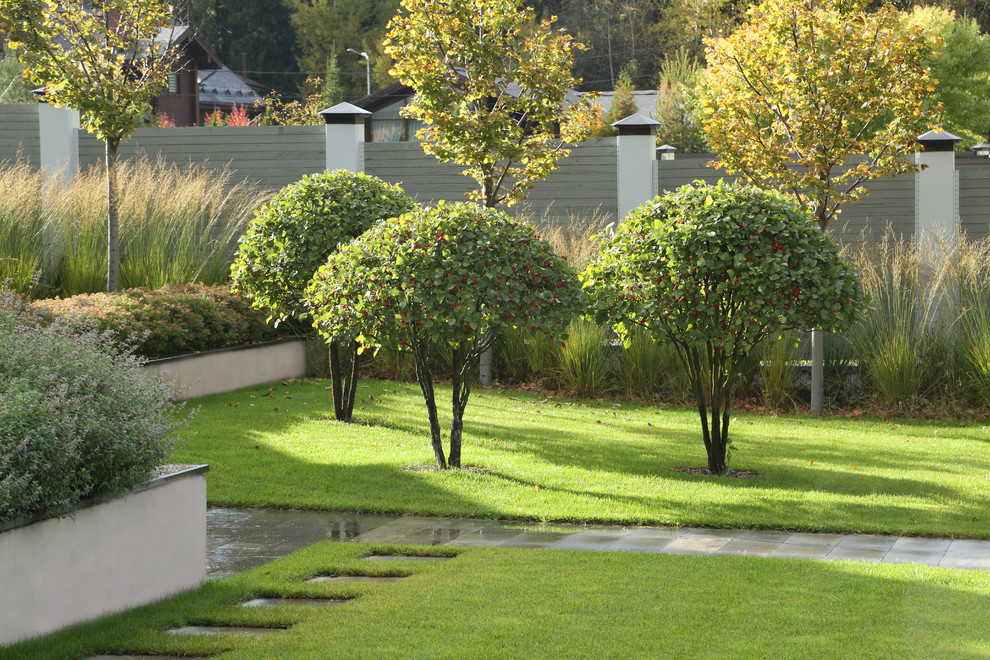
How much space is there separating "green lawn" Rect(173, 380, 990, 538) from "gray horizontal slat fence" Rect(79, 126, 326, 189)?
5.31 m

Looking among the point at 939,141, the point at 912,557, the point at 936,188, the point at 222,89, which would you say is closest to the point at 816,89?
the point at 939,141

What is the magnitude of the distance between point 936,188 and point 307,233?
29.9 ft

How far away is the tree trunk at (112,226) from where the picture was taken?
37.3ft

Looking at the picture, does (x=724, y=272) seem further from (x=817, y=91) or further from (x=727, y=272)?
(x=817, y=91)

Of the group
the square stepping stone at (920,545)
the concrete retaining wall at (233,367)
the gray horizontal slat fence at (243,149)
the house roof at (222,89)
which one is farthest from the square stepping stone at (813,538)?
the house roof at (222,89)

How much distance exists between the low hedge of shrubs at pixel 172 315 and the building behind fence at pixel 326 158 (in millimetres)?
3867

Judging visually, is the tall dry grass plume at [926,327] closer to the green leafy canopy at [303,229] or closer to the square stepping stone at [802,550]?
the green leafy canopy at [303,229]

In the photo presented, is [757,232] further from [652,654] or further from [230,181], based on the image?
[230,181]

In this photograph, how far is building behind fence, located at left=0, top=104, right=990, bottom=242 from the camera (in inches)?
597

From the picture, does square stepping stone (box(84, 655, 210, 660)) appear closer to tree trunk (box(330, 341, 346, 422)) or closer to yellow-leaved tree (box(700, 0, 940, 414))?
tree trunk (box(330, 341, 346, 422))

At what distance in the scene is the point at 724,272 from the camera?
24.4 ft

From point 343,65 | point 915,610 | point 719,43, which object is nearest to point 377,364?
point 719,43

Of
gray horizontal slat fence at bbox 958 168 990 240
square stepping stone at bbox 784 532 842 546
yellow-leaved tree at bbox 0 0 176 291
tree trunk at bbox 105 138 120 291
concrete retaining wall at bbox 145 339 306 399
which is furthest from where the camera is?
gray horizontal slat fence at bbox 958 168 990 240

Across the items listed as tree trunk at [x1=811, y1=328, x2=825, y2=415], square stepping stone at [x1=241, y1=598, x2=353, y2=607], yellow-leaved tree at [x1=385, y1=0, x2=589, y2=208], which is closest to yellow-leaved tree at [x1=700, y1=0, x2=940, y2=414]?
tree trunk at [x1=811, y1=328, x2=825, y2=415]
